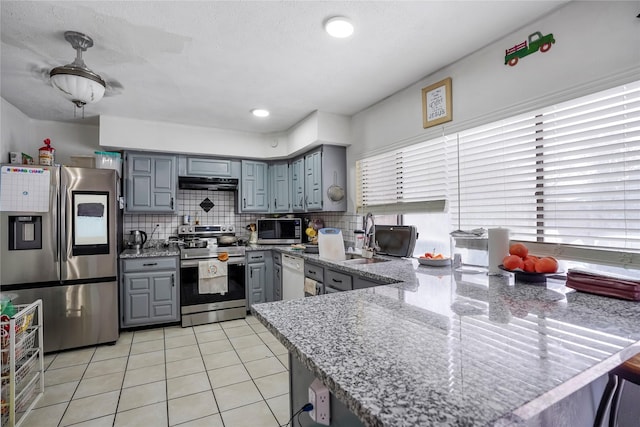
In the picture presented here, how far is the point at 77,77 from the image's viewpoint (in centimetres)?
194

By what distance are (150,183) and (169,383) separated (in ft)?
7.52

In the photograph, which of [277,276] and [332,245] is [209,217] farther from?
[332,245]

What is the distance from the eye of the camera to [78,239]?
2859 mm

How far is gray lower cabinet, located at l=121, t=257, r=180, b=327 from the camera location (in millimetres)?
3236

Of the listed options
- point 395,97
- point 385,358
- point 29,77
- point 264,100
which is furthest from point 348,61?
point 29,77

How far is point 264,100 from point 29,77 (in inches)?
74.0

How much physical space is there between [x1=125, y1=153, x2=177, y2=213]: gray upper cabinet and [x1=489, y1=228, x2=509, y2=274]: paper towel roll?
3.37m

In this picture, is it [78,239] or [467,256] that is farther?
[78,239]

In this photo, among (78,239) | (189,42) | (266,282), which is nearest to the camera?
(189,42)

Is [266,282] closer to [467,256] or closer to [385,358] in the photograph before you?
[467,256]

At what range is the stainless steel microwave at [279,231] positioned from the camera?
4.07m

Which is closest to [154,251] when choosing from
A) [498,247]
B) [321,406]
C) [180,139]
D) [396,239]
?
[180,139]

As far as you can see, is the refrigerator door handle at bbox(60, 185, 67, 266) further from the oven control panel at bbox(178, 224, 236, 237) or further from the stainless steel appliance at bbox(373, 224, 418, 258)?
the stainless steel appliance at bbox(373, 224, 418, 258)

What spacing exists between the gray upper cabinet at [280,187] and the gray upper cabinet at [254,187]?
0.09 metres
